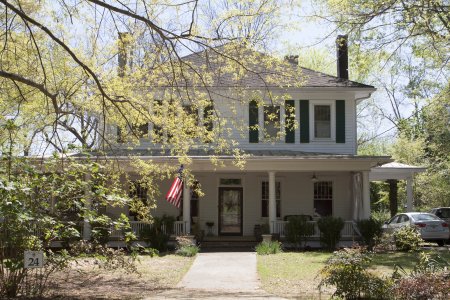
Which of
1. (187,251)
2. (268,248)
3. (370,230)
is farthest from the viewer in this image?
(370,230)

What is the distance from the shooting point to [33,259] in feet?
26.2

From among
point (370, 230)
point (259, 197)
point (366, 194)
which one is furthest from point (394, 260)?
point (259, 197)

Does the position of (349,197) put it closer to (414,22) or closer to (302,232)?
(302,232)

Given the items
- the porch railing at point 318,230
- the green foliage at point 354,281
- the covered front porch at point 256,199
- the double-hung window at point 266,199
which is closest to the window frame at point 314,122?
the covered front porch at point 256,199

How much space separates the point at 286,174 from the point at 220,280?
10.4m

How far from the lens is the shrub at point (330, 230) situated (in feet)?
62.1

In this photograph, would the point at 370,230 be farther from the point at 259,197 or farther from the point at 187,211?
the point at 187,211

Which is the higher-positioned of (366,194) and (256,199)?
(366,194)

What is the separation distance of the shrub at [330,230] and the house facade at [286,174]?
1139 mm

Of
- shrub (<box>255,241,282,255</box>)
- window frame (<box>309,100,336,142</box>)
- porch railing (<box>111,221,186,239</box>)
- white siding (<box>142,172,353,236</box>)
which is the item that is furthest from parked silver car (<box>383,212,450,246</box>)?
porch railing (<box>111,221,186,239</box>)

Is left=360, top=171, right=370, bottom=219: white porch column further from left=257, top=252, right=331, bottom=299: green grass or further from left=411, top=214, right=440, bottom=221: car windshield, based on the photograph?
left=257, top=252, right=331, bottom=299: green grass

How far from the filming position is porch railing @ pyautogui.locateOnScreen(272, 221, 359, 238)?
64.3ft

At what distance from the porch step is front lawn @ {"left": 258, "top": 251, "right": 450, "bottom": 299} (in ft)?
9.05

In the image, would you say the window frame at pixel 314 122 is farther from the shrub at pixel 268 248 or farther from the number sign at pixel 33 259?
the number sign at pixel 33 259
